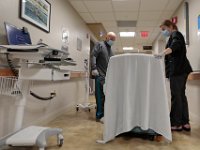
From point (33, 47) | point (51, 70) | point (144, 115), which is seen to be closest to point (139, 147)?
point (144, 115)

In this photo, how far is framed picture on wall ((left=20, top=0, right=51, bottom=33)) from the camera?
2.33 m

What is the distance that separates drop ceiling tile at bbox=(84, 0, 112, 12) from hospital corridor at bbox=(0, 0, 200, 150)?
63mm

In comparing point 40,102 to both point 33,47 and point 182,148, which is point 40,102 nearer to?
point 33,47

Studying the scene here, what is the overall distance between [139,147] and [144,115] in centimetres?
31

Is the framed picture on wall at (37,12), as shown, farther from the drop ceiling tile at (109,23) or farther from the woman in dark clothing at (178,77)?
the drop ceiling tile at (109,23)

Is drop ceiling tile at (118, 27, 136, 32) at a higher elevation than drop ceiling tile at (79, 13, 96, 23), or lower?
higher

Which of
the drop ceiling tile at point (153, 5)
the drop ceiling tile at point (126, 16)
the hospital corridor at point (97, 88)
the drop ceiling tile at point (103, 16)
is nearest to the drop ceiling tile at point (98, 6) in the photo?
the hospital corridor at point (97, 88)

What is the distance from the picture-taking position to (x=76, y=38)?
4.79 meters

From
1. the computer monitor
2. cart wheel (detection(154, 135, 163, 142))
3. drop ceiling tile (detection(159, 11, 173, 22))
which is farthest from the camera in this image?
drop ceiling tile (detection(159, 11, 173, 22))

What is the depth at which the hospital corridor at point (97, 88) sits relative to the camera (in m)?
1.74

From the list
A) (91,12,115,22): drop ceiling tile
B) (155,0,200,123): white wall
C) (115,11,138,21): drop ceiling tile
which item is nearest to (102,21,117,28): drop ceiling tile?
(91,12,115,22): drop ceiling tile

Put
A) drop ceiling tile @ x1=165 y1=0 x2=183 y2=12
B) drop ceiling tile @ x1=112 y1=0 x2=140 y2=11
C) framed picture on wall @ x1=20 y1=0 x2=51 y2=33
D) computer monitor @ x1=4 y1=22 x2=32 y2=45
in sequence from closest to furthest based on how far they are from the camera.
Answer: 1. computer monitor @ x1=4 y1=22 x2=32 y2=45
2. framed picture on wall @ x1=20 y1=0 x2=51 y2=33
3. drop ceiling tile @ x1=165 y1=0 x2=183 y2=12
4. drop ceiling tile @ x1=112 y1=0 x2=140 y2=11

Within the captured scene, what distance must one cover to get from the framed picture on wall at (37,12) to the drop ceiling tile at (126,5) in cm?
175

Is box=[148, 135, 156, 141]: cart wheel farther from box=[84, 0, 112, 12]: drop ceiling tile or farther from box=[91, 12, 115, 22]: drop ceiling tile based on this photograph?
box=[91, 12, 115, 22]: drop ceiling tile
